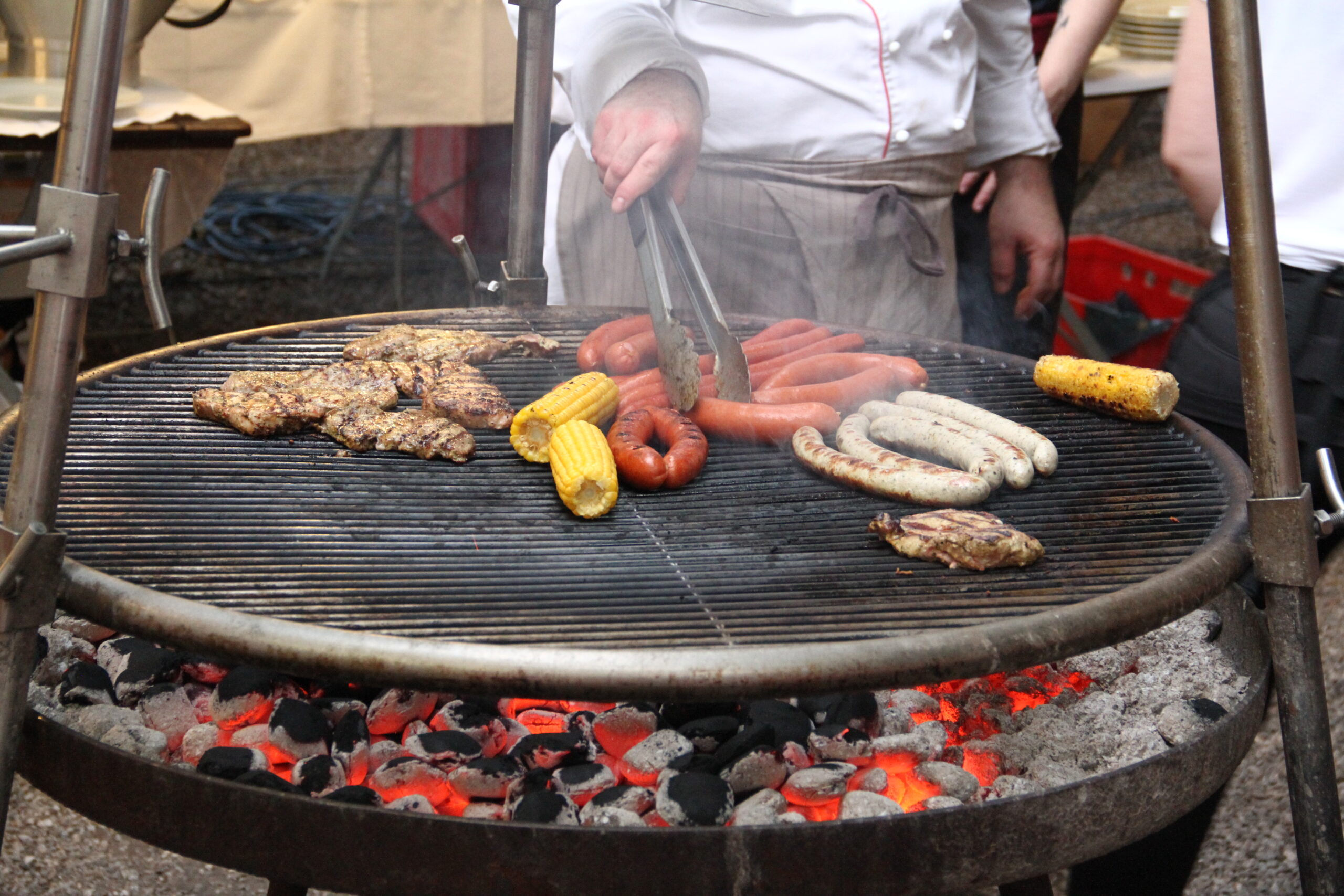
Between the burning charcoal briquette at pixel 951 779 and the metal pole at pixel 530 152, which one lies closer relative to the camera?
the burning charcoal briquette at pixel 951 779

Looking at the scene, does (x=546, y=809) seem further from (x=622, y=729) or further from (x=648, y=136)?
(x=648, y=136)

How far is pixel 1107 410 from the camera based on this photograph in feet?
7.84

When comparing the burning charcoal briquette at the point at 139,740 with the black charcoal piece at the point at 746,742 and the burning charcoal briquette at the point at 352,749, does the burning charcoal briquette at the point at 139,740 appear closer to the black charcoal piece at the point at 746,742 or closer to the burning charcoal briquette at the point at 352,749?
the burning charcoal briquette at the point at 352,749

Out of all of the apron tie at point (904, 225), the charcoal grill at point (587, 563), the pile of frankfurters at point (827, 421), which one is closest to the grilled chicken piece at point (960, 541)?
the charcoal grill at point (587, 563)

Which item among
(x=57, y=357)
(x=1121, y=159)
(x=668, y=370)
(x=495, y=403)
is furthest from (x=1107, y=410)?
(x=1121, y=159)

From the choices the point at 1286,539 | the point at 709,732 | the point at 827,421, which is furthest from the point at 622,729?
the point at 1286,539

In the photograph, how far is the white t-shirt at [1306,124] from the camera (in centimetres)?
235

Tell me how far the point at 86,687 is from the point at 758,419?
4.12 feet

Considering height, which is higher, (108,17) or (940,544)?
Answer: (108,17)

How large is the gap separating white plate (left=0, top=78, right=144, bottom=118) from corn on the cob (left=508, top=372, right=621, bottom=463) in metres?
2.49

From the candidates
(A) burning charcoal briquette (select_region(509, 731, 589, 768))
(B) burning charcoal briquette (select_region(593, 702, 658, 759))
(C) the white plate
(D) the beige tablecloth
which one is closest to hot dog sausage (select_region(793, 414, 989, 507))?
(B) burning charcoal briquette (select_region(593, 702, 658, 759))

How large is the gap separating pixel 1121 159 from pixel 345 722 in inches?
404

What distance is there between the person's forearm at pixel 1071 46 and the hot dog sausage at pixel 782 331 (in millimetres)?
1825

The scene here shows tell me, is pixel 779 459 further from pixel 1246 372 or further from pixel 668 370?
pixel 1246 372
